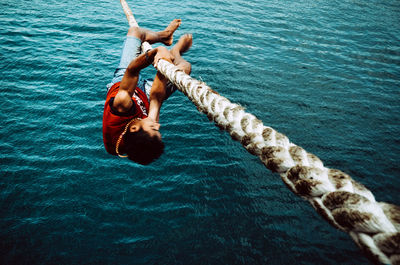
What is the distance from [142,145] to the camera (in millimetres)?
2465

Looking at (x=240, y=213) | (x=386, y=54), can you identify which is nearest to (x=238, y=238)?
(x=240, y=213)

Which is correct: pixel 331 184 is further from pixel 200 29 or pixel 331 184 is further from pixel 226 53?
pixel 200 29

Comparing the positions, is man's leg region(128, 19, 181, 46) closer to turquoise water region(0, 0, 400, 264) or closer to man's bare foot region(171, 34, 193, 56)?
man's bare foot region(171, 34, 193, 56)

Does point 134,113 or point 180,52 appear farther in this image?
point 180,52

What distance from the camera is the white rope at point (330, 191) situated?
0.84 m

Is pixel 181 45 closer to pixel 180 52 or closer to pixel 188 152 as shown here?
pixel 180 52

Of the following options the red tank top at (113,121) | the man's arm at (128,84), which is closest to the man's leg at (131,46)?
the red tank top at (113,121)

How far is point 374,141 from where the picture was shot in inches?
190

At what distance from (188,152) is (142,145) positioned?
2.25 meters

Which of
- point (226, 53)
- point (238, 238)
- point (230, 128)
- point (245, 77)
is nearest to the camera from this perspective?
point (230, 128)

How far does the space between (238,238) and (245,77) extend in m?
4.55

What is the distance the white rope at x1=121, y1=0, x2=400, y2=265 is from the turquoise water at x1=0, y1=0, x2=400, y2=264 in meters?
2.63

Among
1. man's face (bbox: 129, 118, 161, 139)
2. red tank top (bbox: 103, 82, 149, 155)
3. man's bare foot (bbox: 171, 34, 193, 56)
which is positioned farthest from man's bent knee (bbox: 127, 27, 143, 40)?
man's face (bbox: 129, 118, 161, 139)

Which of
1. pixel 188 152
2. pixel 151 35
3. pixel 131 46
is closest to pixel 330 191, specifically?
pixel 131 46
